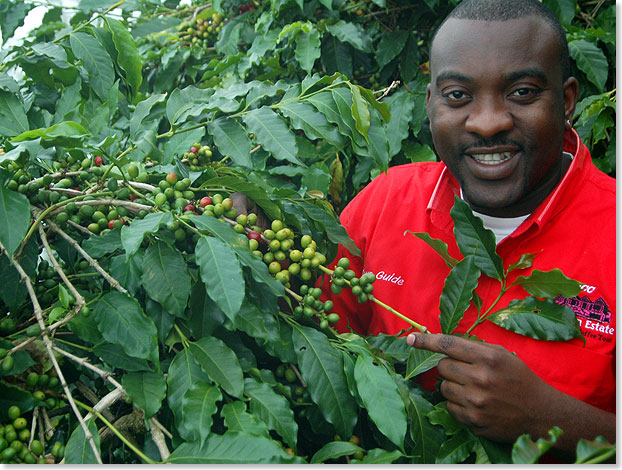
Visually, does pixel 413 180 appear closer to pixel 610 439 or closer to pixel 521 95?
pixel 521 95

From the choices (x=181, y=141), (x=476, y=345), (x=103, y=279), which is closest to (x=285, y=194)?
(x=181, y=141)

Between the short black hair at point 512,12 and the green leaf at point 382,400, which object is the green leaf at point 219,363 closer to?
the green leaf at point 382,400

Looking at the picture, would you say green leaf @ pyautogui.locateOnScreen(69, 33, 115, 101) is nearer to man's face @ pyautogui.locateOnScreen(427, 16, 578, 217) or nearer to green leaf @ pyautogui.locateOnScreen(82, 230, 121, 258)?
green leaf @ pyautogui.locateOnScreen(82, 230, 121, 258)

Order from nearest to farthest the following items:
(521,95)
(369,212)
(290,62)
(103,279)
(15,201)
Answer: (15,201)
(103,279)
(521,95)
(369,212)
(290,62)

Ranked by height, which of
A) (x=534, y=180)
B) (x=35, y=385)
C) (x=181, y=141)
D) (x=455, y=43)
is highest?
(x=455, y=43)

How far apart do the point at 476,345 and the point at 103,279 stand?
0.80 meters

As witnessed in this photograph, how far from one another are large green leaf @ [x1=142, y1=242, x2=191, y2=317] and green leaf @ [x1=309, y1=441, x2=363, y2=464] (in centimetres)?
38

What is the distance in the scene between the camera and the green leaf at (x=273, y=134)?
131 centimetres

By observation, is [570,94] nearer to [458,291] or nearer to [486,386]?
[458,291]

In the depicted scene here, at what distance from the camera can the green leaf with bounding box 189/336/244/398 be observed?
1065 millimetres

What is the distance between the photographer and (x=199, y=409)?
100 cm

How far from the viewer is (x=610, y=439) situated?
124 centimetres

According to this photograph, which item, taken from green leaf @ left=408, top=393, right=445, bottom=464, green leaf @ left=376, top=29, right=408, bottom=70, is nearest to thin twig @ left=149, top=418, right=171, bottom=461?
green leaf @ left=408, top=393, right=445, bottom=464

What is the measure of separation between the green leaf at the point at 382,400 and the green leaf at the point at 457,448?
139mm
